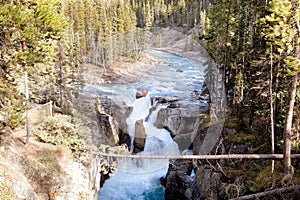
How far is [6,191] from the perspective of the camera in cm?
846

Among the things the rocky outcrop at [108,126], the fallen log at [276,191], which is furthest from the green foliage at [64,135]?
the fallen log at [276,191]

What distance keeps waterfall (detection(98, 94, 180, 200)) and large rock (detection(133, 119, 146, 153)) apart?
0.87 feet

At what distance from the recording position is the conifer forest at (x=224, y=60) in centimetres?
763

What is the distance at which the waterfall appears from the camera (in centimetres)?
1755

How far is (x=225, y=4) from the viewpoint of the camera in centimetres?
1747

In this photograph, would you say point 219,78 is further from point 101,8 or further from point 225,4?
point 101,8

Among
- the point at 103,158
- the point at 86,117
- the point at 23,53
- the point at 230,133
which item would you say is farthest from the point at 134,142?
the point at 23,53

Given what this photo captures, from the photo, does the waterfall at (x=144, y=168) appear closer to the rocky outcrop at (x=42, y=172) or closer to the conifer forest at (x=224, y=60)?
the rocky outcrop at (x=42, y=172)

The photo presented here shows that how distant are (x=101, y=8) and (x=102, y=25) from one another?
9.80 ft

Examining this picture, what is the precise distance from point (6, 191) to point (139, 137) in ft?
43.5

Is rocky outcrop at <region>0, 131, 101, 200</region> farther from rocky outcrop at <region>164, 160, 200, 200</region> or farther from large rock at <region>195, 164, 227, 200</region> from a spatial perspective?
large rock at <region>195, 164, 227, 200</region>

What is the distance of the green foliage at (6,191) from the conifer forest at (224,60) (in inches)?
69.0

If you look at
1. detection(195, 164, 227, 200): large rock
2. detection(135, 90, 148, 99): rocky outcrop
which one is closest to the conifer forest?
detection(195, 164, 227, 200): large rock

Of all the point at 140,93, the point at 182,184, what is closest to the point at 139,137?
the point at 140,93
